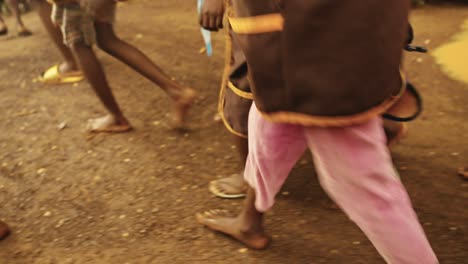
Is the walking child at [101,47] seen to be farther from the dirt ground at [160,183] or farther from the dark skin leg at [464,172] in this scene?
the dark skin leg at [464,172]

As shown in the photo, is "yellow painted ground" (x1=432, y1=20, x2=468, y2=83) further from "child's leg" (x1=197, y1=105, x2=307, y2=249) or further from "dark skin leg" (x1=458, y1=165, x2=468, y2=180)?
"child's leg" (x1=197, y1=105, x2=307, y2=249)

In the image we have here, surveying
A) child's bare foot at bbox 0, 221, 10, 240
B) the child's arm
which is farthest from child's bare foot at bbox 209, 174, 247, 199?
child's bare foot at bbox 0, 221, 10, 240

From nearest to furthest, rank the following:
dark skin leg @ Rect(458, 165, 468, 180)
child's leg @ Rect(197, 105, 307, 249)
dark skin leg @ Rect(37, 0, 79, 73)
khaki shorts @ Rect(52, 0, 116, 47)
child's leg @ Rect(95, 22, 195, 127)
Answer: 1. child's leg @ Rect(197, 105, 307, 249)
2. dark skin leg @ Rect(458, 165, 468, 180)
3. khaki shorts @ Rect(52, 0, 116, 47)
4. child's leg @ Rect(95, 22, 195, 127)
5. dark skin leg @ Rect(37, 0, 79, 73)

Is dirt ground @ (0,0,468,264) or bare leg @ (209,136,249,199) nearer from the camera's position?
dirt ground @ (0,0,468,264)

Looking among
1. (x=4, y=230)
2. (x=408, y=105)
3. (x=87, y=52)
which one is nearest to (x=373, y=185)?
(x=408, y=105)

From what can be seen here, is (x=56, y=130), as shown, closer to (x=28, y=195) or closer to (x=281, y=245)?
(x=28, y=195)

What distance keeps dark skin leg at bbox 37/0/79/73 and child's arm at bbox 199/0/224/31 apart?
2161 millimetres

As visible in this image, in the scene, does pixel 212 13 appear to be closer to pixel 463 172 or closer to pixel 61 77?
pixel 463 172

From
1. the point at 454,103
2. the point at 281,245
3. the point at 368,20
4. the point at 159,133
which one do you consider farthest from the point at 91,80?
the point at 454,103

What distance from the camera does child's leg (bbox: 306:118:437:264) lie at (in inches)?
47.5

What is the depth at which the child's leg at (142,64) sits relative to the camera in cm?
264

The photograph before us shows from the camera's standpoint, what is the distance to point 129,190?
7.40 ft

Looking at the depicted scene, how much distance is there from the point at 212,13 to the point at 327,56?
656mm

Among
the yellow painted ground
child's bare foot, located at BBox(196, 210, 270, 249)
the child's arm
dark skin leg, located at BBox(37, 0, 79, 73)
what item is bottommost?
child's bare foot, located at BBox(196, 210, 270, 249)
